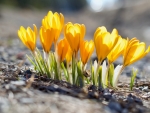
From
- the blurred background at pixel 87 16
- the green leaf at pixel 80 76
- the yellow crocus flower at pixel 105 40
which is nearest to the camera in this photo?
the yellow crocus flower at pixel 105 40

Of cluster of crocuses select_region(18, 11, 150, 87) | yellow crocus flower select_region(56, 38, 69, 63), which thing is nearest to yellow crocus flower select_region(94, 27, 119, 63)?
cluster of crocuses select_region(18, 11, 150, 87)

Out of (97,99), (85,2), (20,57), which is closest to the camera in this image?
(97,99)

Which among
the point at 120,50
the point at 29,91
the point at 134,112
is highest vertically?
the point at 120,50

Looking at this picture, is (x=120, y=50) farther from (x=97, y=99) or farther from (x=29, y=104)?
(x=29, y=104)

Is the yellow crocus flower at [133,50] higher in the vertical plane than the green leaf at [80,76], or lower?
higher

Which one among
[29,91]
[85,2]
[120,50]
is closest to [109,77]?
[120,50]

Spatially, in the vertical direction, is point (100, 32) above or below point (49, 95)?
above

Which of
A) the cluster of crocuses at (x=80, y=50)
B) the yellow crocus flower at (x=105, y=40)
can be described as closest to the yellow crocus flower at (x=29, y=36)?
the cluster of crocuses at (x=80, y=50)

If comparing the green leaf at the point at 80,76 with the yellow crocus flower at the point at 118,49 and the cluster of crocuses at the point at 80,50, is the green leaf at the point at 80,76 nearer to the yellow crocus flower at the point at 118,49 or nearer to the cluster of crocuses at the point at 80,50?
the cluster of crocuses at the point at 80,50
